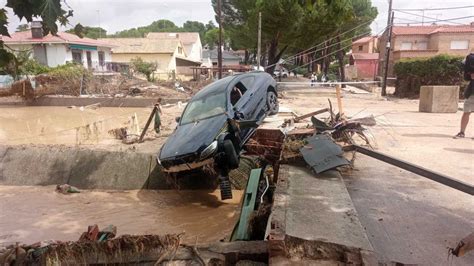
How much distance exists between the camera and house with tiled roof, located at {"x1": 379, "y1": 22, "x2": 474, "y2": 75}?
3931 cm

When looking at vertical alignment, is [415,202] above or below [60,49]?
below

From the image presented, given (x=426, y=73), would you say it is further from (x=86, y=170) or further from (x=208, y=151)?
(x=86, y=170)

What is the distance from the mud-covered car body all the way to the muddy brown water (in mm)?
988

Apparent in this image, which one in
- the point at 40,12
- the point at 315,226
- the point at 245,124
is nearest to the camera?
the point at 40,12

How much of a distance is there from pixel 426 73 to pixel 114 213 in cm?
1892

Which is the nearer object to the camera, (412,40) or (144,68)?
(144,68)

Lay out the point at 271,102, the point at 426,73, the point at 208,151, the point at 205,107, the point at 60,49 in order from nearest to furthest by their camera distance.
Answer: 1. the point at 208,151
2. the point at 205,107
3. the point at 271,102
4. the point at 426,73
5. the point at 60,49

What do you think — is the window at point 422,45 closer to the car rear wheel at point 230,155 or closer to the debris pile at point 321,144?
the debris pile at point 321,144

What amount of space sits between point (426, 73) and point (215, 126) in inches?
690

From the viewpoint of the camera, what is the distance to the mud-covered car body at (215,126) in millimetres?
6531


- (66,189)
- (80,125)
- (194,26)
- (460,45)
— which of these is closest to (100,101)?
(80,125)

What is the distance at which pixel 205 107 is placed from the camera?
307 inches

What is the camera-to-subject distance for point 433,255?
11.6ft

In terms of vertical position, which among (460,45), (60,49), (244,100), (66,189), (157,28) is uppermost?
(157,28)
